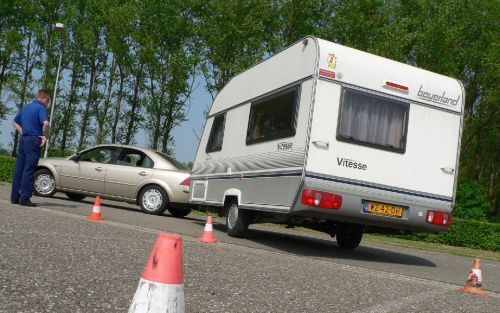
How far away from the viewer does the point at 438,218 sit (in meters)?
8.53

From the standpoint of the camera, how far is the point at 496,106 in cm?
3288

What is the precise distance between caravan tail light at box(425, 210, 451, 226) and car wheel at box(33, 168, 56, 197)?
909 centimetres

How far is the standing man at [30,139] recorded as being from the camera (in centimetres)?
962

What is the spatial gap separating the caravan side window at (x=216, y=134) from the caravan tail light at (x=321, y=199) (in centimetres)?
361

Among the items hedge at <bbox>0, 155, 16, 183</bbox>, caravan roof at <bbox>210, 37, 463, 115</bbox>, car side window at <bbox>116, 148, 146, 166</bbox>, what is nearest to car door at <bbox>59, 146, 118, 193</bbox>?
car side window at <bbox>116, 148, 146, 166</bbox>

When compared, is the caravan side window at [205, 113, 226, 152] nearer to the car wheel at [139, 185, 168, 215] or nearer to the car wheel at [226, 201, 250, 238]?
the car wheel at [226, 201, 250, 238]

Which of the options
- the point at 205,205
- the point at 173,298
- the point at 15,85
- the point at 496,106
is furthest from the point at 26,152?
the point at 496,106

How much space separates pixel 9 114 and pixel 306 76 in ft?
104

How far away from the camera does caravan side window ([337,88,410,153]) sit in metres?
8.15

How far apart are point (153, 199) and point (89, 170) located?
1.78 m

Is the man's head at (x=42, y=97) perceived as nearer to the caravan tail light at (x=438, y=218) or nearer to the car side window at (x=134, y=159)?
the car side window at (x=134, y=159)

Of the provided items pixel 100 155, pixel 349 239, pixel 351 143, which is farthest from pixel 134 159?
pixel 351 143

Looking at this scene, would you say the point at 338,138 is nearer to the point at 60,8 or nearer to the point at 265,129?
the point at 265,129

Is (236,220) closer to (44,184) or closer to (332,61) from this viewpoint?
(332,61)
